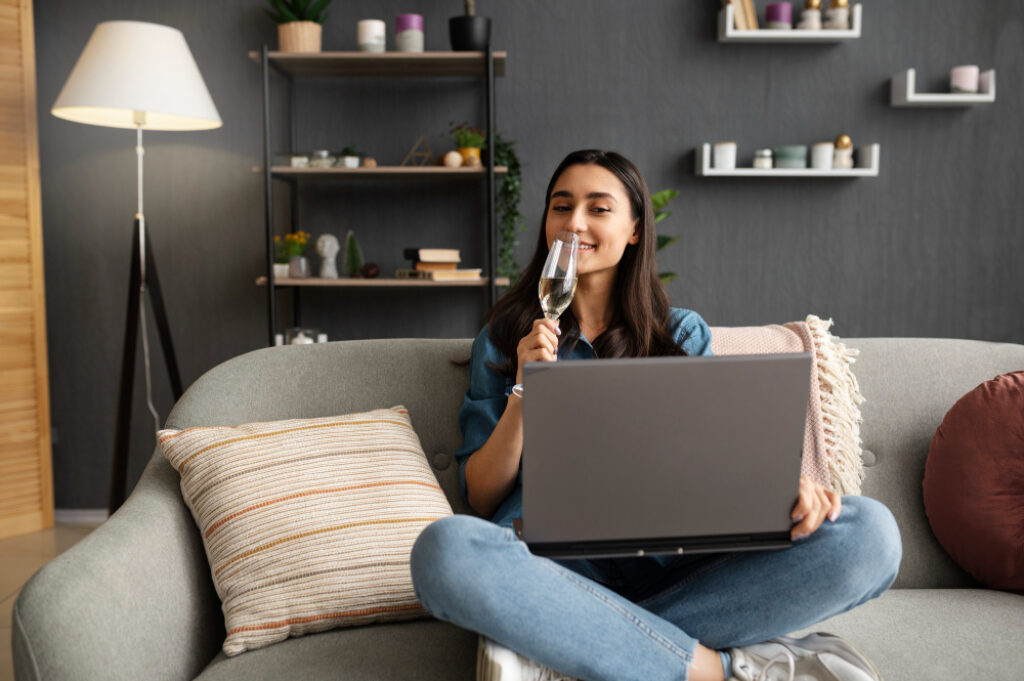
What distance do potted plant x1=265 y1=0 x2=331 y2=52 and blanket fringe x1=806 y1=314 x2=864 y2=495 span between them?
7.09ft

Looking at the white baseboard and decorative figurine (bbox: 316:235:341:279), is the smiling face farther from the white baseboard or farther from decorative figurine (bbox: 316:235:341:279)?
the white baseboard

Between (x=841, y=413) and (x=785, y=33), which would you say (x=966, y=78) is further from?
(x=841, y=413)

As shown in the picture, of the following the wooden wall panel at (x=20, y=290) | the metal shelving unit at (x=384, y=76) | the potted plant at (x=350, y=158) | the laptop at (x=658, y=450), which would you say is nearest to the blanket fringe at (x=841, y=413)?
the laptop at (x=658, y=450)

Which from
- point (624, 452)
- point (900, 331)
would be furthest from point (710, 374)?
point (900, 331)

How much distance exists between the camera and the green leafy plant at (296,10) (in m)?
3.01

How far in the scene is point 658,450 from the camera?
1035 millimetres

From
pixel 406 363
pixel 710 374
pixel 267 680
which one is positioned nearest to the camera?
pixel 710 374

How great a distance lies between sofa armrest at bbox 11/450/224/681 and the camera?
1019 mm

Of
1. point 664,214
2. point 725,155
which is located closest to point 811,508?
point 664,214

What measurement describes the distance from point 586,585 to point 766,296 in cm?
241

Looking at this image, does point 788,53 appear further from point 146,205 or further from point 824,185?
point 146,205

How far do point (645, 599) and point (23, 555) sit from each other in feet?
7.95

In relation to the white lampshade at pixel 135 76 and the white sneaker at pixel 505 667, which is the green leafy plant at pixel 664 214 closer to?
the white lampshade at pixel 135 76

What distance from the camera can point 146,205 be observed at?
329 centimetres
